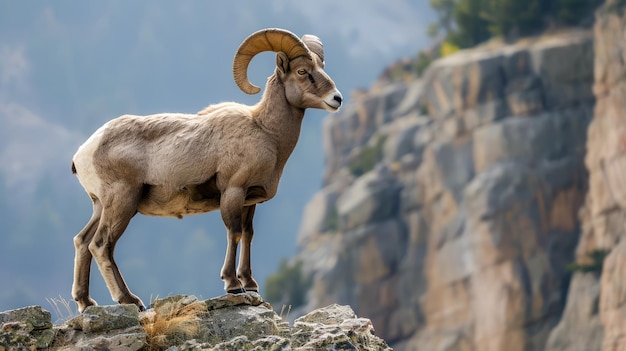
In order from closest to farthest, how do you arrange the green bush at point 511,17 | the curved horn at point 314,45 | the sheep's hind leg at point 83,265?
the sheep's hind leg at point 83,265, the curved horn at point 314,45, the green bush at point 511,17

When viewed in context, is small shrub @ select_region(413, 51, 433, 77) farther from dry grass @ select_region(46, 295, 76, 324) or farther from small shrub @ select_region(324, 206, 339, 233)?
dry grass @ select_region(46, 295, 76, 324)

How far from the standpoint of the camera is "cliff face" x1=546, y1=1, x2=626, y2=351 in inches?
2053

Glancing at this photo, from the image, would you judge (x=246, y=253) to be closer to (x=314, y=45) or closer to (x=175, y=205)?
(x=175, y=205)

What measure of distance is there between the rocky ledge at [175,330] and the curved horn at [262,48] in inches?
98.2

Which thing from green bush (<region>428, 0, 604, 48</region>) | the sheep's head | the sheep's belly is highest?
green bush (<region>428, 0, 604, 48</region>)

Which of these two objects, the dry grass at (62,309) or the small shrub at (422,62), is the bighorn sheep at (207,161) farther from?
the small shrub at (422,62)

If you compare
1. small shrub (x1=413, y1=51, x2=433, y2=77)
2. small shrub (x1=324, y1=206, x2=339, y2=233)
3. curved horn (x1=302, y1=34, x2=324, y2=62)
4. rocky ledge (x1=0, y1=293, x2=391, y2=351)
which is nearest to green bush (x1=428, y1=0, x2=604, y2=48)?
small shrub (x1=413, y1=51, x2=433, y2=77)

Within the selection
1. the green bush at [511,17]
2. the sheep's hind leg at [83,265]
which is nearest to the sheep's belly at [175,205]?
the sheep's hind leg at [83,265]

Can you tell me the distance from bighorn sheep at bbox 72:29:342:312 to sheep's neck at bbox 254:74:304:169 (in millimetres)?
11

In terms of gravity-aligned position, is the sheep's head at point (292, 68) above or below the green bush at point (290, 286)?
below

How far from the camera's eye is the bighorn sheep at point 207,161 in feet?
40.2

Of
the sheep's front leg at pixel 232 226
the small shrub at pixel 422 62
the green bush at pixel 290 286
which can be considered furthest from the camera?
the small shrub at pixel 422 62

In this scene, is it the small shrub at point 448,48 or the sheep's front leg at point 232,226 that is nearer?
the sheep's front leg at point 232,226

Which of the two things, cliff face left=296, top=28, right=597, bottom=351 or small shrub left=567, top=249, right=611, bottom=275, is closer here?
small shrub left=567, top=249, right=611, bottom=275
